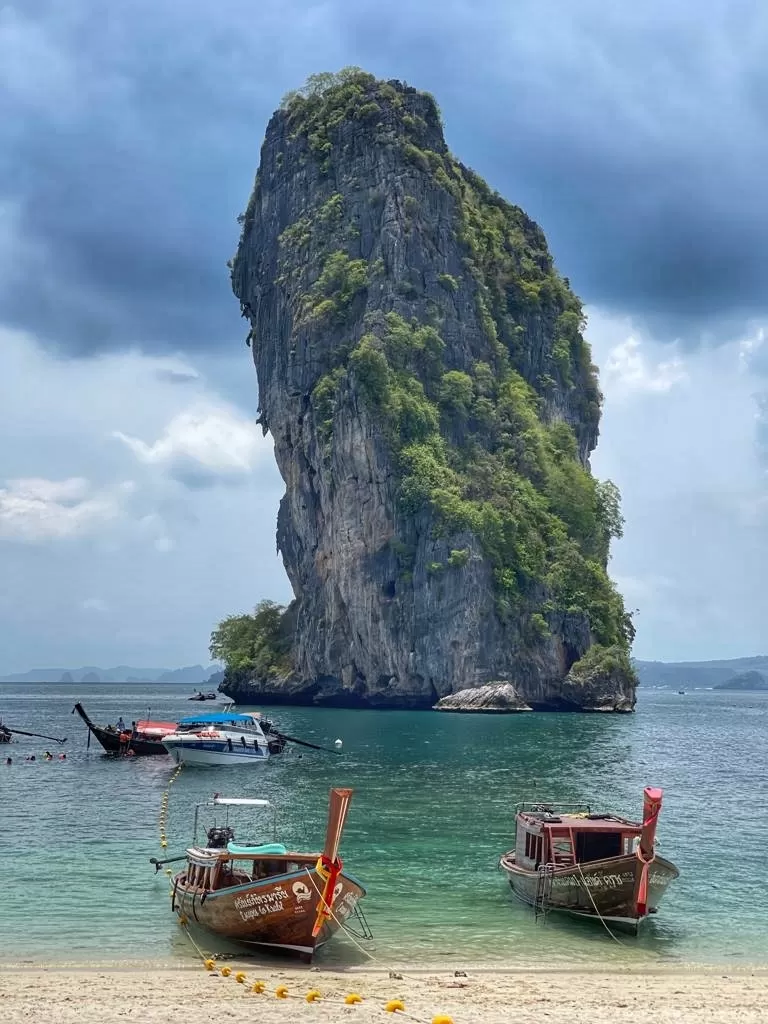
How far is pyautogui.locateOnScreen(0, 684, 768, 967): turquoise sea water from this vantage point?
65.1 ft

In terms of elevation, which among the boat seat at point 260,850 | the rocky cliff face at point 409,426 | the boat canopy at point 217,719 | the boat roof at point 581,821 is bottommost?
the boat seat at point 260,850

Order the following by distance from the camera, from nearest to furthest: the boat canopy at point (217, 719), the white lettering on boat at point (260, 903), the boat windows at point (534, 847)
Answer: the white lettering on boat at point (260, 903)
the boat windows at point (534, 847)
the boat canopy at point (217, 719)

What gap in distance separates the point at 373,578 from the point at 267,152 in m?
56.9

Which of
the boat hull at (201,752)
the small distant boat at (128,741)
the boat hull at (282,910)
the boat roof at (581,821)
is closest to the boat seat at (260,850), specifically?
the boat hull at (282,910)

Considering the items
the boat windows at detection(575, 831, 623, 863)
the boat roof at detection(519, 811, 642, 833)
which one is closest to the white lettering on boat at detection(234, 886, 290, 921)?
the boat roof at detection(519, 811, 642, 833)

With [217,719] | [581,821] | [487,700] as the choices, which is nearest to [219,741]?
[217,719]

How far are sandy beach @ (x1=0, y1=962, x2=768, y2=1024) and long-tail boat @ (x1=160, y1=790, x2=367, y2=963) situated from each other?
86 cm

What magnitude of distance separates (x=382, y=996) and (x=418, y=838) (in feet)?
48.8

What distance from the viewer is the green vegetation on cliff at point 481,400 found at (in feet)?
328

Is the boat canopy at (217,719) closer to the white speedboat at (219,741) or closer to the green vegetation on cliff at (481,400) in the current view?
the white speedboat at (219,741)

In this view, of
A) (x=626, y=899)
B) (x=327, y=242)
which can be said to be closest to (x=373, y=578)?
(x=327, y=242)

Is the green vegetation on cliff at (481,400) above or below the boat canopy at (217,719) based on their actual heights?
above

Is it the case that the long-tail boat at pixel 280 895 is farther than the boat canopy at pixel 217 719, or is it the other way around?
the boat canopy at pixel 217 719

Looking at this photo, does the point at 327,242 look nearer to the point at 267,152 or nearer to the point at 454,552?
the point at 267,152
